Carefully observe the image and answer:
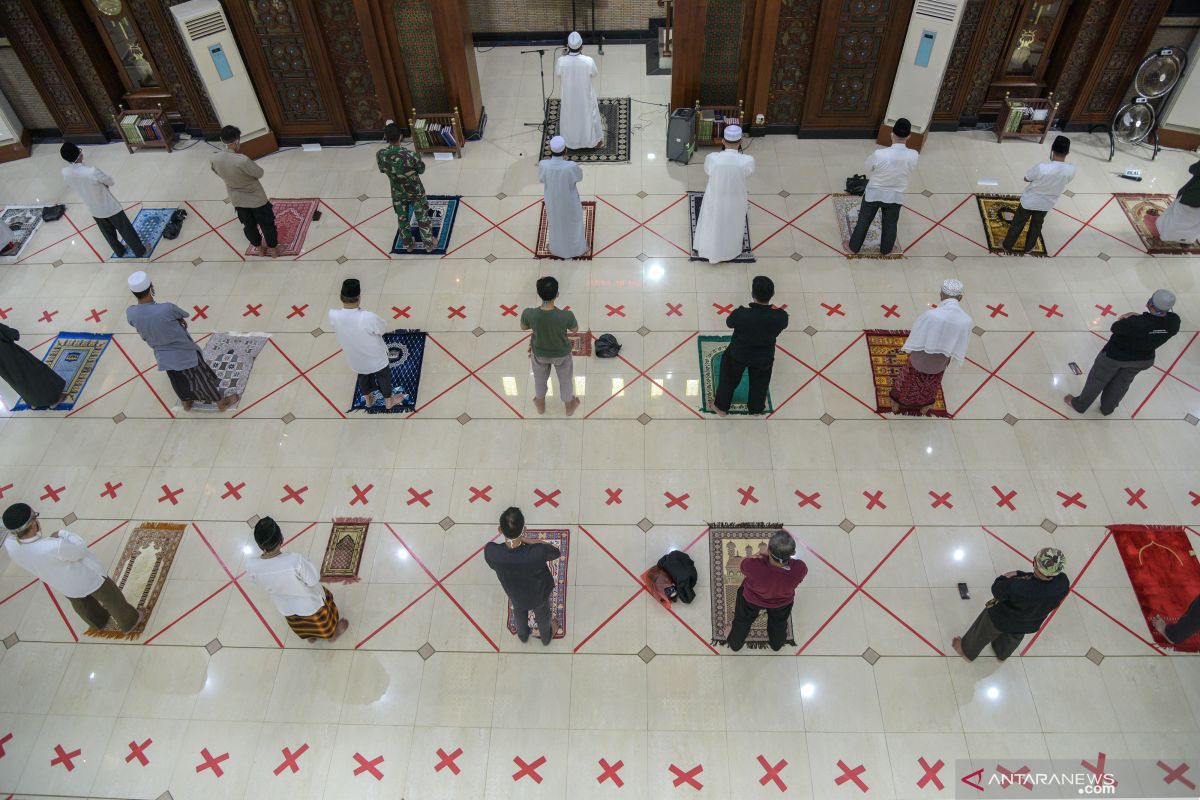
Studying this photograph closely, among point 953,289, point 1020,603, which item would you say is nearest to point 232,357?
point 953,289

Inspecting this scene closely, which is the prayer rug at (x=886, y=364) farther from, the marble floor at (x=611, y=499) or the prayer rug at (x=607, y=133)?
the prayer rug at (x=607, y=133)

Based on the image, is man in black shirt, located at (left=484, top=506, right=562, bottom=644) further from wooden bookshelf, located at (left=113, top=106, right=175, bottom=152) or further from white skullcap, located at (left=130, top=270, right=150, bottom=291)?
wooden bookshelf, located at (left=113, top=106, right=175, bottom=152)

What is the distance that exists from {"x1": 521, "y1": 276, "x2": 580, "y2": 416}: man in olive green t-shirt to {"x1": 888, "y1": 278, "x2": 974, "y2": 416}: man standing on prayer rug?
2571 mm

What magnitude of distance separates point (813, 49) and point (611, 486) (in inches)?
217

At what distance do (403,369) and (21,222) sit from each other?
198 inches

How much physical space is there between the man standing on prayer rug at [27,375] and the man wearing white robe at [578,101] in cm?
563

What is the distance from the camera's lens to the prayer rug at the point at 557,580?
17.0 ft

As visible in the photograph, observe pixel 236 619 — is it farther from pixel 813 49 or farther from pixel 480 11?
pixel 480 11

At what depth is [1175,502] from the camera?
5684mm

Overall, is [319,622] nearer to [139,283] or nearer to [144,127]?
[139,283]

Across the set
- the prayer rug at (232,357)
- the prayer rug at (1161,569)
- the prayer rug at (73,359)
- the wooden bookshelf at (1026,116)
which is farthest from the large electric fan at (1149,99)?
the prayer rug at (73,359)

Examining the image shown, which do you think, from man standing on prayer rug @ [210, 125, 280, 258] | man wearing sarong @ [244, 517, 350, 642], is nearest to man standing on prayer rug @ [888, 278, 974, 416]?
man wearing sarong @ [244, 517, 350, 642]

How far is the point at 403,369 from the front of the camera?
671cm

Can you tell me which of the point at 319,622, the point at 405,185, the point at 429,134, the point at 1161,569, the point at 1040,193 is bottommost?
the point at 1161,569
